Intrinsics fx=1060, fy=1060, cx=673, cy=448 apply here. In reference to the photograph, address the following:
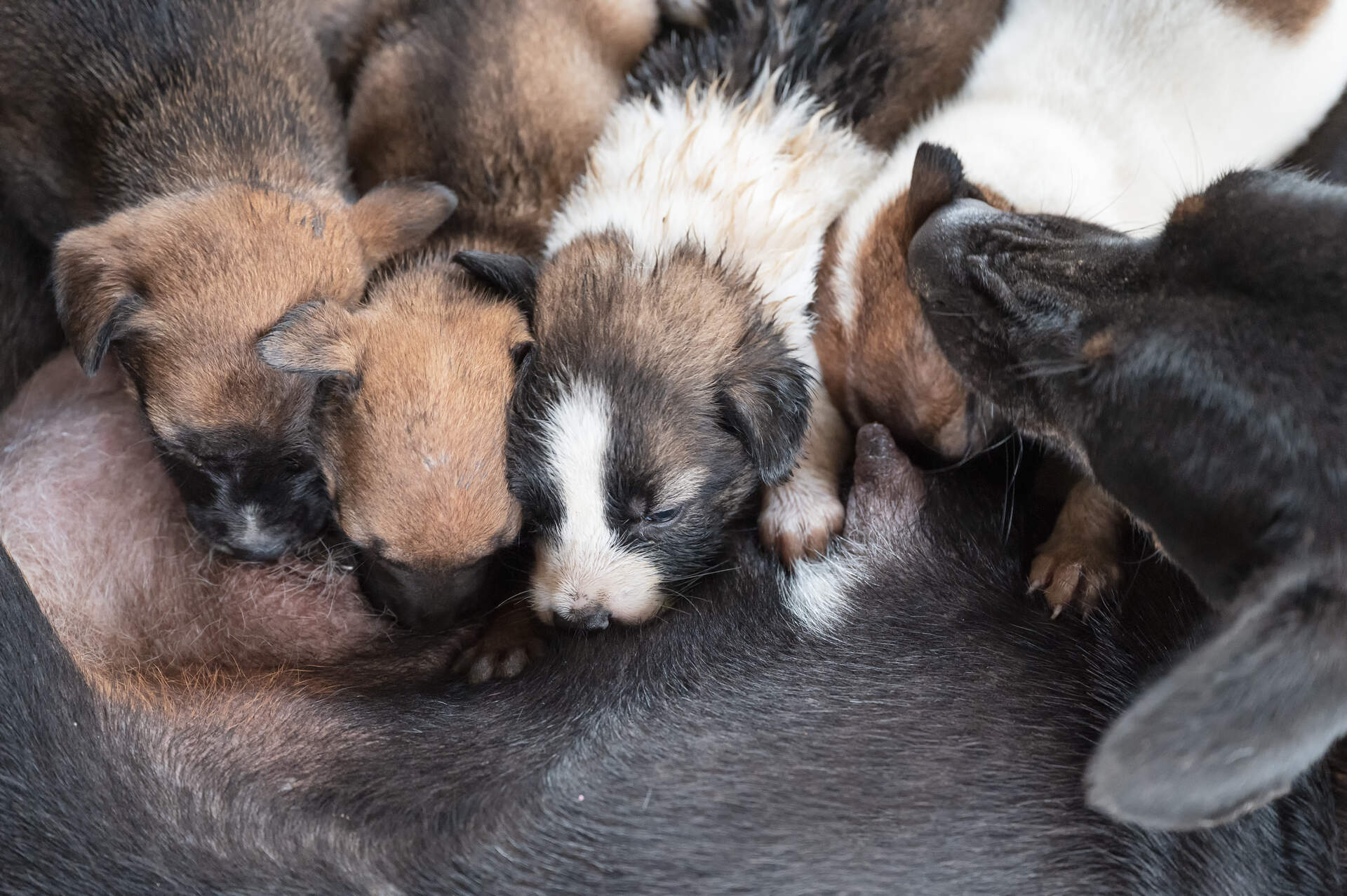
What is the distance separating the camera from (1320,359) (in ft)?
4.04

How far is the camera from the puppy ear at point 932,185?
5.65 ft

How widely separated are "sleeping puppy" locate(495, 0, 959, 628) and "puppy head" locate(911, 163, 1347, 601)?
0.30 meters

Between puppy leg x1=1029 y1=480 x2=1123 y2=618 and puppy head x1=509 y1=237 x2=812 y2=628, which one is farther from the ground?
puppy leg x1=1029 y1=480 x2=1123 y2=618

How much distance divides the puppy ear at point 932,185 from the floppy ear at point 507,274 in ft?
2.05

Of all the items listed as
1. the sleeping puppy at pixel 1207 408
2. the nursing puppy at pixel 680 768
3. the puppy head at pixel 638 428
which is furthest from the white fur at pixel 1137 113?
the nursing puppy at pixel 680 768

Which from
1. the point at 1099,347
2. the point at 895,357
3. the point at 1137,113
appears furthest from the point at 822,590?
the point at 1137,113

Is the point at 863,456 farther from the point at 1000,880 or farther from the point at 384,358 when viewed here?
the point at 384,358

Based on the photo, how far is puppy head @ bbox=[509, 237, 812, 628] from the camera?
1.54 meters

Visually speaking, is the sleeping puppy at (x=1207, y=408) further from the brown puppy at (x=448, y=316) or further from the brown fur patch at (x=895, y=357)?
the brown puppy at (x=448, y=316)

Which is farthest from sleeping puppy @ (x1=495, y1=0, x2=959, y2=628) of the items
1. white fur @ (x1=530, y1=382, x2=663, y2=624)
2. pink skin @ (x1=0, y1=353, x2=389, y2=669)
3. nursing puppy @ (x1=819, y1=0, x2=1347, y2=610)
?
pink skin @ (x1=0, y1=353, x2=389, y2=669)

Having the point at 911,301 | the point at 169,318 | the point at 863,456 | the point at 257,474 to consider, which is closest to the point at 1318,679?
Result: the point at 863,456

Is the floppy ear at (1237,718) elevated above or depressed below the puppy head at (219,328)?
above

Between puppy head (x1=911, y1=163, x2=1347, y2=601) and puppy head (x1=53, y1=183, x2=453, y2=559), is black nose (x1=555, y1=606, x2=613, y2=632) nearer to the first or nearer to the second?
puppy head (x1=53, y1=183, x2=453, y2=559)

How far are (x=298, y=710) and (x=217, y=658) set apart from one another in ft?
0.78
